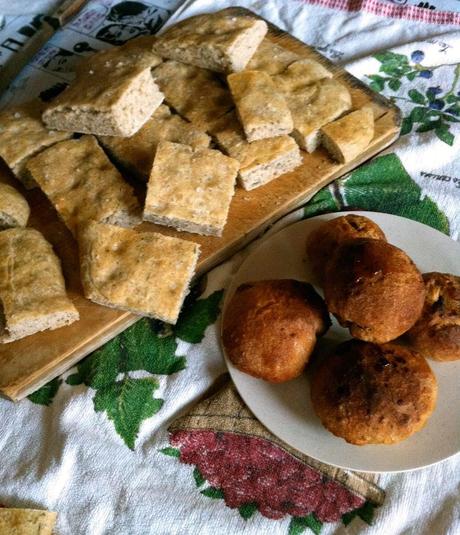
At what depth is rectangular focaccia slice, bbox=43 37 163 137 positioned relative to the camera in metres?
2.22

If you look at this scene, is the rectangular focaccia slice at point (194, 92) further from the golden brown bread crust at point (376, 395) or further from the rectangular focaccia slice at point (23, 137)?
the golden brown bread crust at point (376, 395)

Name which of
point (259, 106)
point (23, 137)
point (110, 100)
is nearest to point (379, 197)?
point (259, 106)

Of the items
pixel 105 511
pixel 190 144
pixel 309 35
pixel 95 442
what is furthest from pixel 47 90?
pixel 105 511

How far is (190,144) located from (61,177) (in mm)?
500

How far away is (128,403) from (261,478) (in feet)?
1.57

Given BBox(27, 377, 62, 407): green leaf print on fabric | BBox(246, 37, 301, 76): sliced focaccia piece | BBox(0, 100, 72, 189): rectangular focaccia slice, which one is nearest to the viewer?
BBox(27, 377, 62, 407): green leaf print on fabric

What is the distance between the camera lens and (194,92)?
241cm

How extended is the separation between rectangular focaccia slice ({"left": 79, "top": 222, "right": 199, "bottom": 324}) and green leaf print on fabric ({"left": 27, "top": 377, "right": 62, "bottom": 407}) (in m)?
0.31

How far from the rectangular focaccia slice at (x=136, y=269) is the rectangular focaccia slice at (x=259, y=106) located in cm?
52

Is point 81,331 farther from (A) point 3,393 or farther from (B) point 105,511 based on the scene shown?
(B) point 105,511

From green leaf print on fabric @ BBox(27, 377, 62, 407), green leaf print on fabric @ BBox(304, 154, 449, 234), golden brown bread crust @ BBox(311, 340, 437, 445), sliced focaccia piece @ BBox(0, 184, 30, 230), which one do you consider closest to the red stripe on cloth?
green leaf print on fabric @ BBox(304, 154, 449, 234)

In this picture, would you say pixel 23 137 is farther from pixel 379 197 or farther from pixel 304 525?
pixel 304 525

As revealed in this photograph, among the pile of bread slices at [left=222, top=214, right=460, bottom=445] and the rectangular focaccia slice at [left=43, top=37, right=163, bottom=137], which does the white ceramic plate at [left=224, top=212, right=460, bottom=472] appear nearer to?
the pile of bread slices at [left=222, top=214, right=460, bottom=445]

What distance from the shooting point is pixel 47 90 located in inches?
109
